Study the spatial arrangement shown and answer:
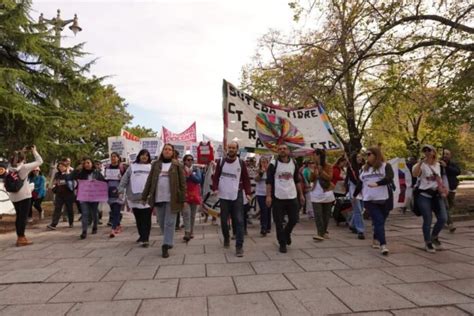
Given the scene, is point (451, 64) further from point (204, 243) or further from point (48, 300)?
point (48, 300)

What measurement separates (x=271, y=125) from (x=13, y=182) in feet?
17.9

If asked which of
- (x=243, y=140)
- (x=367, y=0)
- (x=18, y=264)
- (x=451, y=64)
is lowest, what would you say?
(x=18, y=264)

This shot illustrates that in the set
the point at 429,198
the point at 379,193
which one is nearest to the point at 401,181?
the point at 429,198

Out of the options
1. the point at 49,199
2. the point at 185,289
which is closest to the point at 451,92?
the point at 185,289

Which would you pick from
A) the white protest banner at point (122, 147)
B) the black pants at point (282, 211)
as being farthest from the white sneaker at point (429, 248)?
the white protest banner at point (122, 147)

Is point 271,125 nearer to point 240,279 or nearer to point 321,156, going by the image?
point 321,156

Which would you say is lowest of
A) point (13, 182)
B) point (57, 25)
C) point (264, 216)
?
point (264, 216)

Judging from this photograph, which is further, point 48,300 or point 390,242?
point 390,242

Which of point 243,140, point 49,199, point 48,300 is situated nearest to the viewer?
point 48,300

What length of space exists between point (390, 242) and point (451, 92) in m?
6.97

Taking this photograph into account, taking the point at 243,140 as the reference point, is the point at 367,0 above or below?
above

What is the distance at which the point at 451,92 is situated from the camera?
11391mm

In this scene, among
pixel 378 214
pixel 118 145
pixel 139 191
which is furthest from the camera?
pixel 118 145

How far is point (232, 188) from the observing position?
6180 mm
